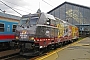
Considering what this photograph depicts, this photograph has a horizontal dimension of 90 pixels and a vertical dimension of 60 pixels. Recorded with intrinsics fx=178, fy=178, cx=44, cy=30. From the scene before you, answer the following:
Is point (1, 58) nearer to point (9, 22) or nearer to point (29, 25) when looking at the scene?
point (29, 25)

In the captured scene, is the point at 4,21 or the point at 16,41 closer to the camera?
the point at 16,41

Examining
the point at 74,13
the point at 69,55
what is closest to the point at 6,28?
the point at 69,55

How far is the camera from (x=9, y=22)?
15.9 meters

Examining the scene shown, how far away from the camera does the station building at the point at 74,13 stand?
2611 inches

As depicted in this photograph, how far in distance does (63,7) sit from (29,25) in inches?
2311

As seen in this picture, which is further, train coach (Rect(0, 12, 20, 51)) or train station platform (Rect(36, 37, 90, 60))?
train coach (Rect(0, 12, 20, 51))

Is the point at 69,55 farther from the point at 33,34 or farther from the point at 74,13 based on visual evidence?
the point at 74,13

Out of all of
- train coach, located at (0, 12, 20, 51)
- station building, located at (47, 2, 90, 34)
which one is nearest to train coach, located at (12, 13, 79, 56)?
train coach, located at (0, 12, 20, 51)

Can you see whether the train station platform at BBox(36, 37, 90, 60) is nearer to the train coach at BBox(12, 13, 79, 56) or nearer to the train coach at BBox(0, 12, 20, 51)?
the train coach at BBox(12, 13, 79, 56)

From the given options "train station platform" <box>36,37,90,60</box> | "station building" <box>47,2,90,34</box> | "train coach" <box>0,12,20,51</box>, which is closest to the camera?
"train station platform" <box>36,37,90,60</box>

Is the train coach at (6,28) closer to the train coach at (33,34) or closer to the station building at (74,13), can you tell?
the train coach at (33,34)

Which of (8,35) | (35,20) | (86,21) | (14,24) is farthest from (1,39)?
(86,21)

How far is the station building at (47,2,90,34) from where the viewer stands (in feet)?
218

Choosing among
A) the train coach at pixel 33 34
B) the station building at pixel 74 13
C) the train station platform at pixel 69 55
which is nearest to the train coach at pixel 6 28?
the train coach at pixel 33 34
